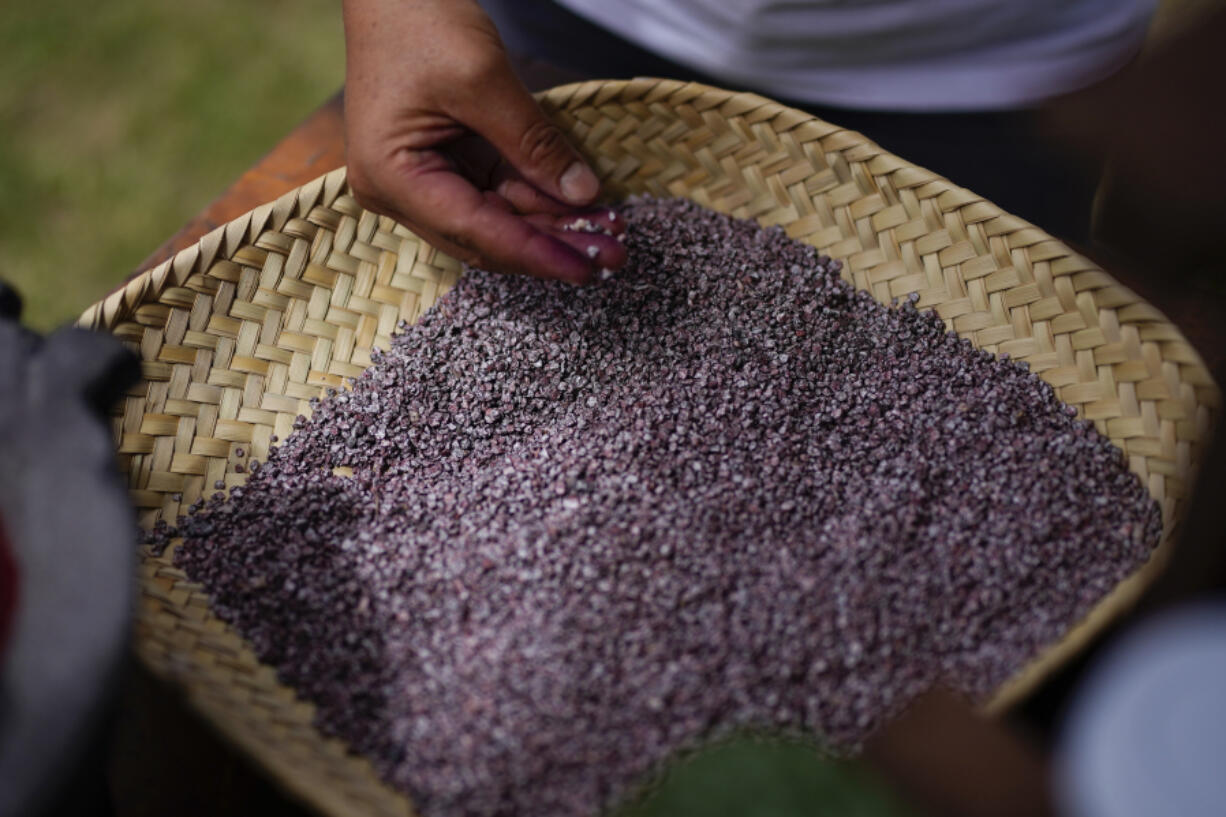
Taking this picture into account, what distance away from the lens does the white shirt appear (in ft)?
3.70

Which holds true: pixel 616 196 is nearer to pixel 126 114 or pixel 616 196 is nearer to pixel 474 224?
pixel 474 224

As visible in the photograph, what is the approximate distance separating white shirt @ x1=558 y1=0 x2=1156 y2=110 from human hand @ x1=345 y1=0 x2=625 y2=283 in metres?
0.30

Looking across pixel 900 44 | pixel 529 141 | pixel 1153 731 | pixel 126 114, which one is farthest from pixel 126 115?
pixel 1153 731

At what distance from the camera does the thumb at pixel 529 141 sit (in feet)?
3.34

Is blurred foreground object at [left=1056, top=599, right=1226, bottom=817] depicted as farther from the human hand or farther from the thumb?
the thumb

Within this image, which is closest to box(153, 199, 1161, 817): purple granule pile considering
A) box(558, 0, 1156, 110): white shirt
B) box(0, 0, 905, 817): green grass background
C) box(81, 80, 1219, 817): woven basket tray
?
box(81, 80, 1219, 817): woven basket tray

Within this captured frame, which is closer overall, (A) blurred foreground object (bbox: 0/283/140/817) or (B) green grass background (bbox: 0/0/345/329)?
(A) blurred foreground object (bbox: 0/283/140/817)

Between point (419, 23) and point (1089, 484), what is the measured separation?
946 millimetres

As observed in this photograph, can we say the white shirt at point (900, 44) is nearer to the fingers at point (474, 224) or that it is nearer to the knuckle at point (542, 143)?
the knuckle at point (542, 143)

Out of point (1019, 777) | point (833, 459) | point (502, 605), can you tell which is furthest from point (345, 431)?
point (1019, 777)

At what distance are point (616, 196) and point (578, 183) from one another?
198 mm

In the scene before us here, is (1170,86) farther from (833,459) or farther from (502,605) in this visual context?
(502,605)

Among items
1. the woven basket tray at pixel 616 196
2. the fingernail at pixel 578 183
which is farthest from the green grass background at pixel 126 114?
the fingernail at pixel 578 183

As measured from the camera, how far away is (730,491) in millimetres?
920
